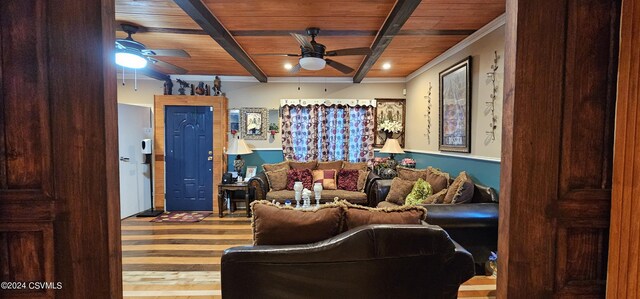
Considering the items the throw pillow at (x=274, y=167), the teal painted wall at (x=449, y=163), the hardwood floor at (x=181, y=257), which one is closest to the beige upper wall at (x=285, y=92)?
the teal painted wall at (x=449, y=163)

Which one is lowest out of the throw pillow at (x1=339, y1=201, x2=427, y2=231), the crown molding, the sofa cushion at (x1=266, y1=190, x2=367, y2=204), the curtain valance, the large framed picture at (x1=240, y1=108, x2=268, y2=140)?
the sofa cushion at (x1=266, y1=190, x2=367, y2=204)

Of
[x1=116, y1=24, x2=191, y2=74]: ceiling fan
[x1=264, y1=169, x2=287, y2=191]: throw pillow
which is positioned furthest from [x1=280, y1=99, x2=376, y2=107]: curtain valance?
[x1=116, y1=24, x2=191, y2=74]: ceiling fan

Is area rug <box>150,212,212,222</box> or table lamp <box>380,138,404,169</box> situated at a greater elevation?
table lamp <box>380,138,404,169</box>

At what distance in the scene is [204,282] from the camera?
2.56 metres

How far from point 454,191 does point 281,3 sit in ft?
7.87

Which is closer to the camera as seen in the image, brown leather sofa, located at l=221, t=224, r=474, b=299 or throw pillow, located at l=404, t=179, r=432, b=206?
brown leather sofa, located at l=221, t=224, r=474, b=299

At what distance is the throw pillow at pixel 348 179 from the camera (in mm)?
4649

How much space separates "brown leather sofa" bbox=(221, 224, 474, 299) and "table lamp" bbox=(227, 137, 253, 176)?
3579mm

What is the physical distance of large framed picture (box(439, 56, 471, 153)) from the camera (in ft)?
10.8

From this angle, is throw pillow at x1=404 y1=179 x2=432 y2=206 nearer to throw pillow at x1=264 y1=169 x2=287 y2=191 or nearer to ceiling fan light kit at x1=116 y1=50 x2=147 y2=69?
throw pillow at x1=264 y1=169 x2=287 y2=191

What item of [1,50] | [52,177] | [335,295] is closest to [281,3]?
[1,50]

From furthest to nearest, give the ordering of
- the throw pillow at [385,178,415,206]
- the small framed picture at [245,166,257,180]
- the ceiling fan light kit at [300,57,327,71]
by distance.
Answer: the small framed picture at [245,166,257,180]
the throw pillow at [385,178,415,206]
the ceiling fan light kit at [300,57,327,71]

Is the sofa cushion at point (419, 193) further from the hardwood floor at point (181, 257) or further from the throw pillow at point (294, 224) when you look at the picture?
the throw pillow at point (294, 224)

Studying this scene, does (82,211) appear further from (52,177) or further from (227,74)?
(227,74)
